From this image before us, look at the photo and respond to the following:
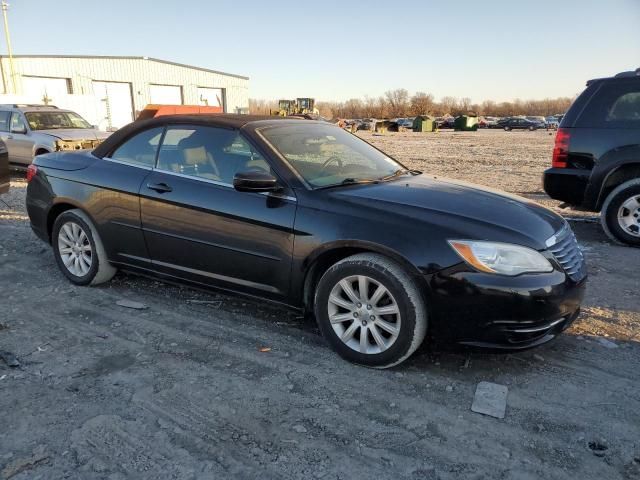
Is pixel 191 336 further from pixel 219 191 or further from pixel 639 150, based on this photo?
pixel 639 150

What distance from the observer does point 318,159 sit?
3988 mm

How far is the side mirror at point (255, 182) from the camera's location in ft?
11.4

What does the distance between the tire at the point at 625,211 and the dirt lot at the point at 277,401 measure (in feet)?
6.82

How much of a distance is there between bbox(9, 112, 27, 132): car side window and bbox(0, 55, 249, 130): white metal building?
12.3m

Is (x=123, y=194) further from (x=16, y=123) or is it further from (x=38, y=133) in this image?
(x=16, y=123)

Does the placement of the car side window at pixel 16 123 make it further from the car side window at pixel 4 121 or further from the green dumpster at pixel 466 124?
the green dumpster at pixel 466 124

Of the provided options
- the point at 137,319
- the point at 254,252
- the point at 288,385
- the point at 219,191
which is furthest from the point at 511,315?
the point at 137,319

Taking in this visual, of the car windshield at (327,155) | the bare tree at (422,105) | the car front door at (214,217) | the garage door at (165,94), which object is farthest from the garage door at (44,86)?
the bare tree at (422,105)

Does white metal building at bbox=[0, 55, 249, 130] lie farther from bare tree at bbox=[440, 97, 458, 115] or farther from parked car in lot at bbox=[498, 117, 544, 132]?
bare tree at bbox=[440, 97, 458, 115]

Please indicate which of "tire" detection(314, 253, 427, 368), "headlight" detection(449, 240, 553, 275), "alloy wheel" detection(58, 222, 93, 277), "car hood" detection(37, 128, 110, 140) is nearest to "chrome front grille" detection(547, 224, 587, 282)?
"headlight" detection(449, 240, 553, 275)

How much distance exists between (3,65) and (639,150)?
34182 mm

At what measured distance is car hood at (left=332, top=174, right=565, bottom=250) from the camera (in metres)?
3.12

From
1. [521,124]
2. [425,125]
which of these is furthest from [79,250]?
[521,124]

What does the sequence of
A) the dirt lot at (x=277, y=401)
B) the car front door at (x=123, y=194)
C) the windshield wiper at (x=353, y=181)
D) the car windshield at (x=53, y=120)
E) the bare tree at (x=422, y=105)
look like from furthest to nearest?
1. the bare tree at (x=422, y=105)
2. the car windshield at (x=53, y=120)
3. the car front door at (x=123, y=194)
4. the windshield wiper at (x=353, y=181)
5. the dirt lot at (x=277, y=401)
